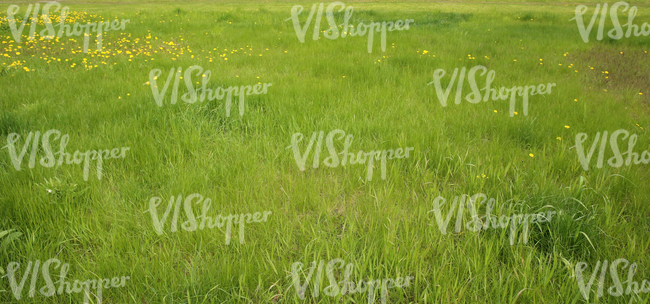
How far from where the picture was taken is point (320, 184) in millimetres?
2688

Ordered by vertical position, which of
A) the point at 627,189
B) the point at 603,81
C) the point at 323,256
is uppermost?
the point at 603,81

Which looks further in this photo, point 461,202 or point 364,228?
point 461,202

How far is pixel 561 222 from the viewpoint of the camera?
80.3 inches

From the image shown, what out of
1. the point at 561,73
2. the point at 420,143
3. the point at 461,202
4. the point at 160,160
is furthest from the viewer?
the point at 561,73

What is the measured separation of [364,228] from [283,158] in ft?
3.72

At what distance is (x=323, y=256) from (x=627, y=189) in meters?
2.40

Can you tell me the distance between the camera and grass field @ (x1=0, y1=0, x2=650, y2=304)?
1.83 meters

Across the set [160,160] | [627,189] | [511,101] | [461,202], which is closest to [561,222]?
[461,202]

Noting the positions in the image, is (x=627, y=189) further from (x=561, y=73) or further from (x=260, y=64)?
(x=260, y=64)

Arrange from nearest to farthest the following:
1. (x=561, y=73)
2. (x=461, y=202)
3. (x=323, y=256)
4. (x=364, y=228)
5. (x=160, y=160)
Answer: (x=323, y=256), (x=364, y=228), (x=461, y=202), (x=160, y=160), (x=561, y=73)

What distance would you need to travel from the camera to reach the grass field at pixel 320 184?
1.83 metres

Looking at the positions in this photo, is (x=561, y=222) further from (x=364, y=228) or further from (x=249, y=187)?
(x=249, y=187)

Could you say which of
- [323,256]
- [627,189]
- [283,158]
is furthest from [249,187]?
[627,189]

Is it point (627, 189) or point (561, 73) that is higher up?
point (561, 73)
